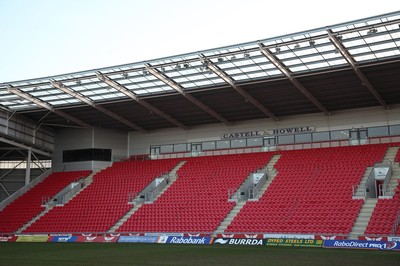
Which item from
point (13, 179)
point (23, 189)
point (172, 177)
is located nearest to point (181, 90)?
point (172, 177)

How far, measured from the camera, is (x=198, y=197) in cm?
3500

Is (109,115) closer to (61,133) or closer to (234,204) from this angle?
(61,133)

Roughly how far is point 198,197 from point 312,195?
8450 millimetres

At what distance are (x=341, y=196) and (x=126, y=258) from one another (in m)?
16.3

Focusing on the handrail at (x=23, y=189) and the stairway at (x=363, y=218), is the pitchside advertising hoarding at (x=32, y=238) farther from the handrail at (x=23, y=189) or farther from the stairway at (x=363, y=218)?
the stairway at (x=363, y=218)

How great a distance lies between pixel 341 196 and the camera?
30.0 m

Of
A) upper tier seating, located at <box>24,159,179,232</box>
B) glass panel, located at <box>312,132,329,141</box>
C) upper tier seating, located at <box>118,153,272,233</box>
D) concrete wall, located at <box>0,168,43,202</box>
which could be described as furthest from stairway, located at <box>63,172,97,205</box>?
glass panel, located at <box>312,132,329,141</box>

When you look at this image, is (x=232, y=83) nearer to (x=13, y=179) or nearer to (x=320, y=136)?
(x=320, y=136)

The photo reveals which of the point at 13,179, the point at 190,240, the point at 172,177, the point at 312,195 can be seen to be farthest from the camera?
the point at 13,179

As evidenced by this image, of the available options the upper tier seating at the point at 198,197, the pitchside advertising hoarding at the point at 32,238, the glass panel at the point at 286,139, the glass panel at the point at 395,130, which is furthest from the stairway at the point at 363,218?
the pitchside advertising hoarding at the point at 32,238

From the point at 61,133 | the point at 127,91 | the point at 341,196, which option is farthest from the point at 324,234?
the point at 61,133

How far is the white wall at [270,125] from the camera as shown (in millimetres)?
36906

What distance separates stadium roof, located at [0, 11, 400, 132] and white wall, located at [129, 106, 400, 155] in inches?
29.2

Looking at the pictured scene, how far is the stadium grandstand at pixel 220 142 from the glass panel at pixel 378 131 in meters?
0.11
